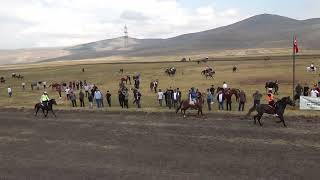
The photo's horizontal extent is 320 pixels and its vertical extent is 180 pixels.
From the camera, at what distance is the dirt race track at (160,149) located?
17.0 m

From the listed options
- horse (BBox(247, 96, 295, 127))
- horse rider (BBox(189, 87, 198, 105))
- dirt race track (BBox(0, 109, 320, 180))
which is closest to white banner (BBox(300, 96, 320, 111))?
dirt race track (BBox(0, 109, 320, 180))

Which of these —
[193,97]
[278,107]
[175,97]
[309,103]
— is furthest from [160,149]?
[309,103]

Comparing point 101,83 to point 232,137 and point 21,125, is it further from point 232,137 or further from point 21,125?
point 232,137

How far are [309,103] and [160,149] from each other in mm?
13731

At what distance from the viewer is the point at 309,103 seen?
3008 cm

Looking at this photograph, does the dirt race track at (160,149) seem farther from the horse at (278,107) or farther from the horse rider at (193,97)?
the horse rider at (193,97)

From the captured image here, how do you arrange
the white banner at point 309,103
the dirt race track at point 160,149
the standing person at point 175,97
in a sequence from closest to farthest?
the dirt race track at point 160,149 → the white banner at point 309,103 → the standing person at point 175,97

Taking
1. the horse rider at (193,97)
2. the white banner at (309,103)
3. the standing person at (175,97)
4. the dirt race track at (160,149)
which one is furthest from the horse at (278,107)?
the standing person at (175,97)

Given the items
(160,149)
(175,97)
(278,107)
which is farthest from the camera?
(175,97)

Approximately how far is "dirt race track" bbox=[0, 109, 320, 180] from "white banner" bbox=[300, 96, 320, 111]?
126 inches

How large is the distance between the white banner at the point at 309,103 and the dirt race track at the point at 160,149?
319 cm

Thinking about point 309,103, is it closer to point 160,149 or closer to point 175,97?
point 175,97

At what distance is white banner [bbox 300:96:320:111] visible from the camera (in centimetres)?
2963

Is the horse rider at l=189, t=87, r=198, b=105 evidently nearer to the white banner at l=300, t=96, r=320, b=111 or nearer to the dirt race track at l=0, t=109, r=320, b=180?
the dirt race track at l=0, t=109, r=320, b=180
